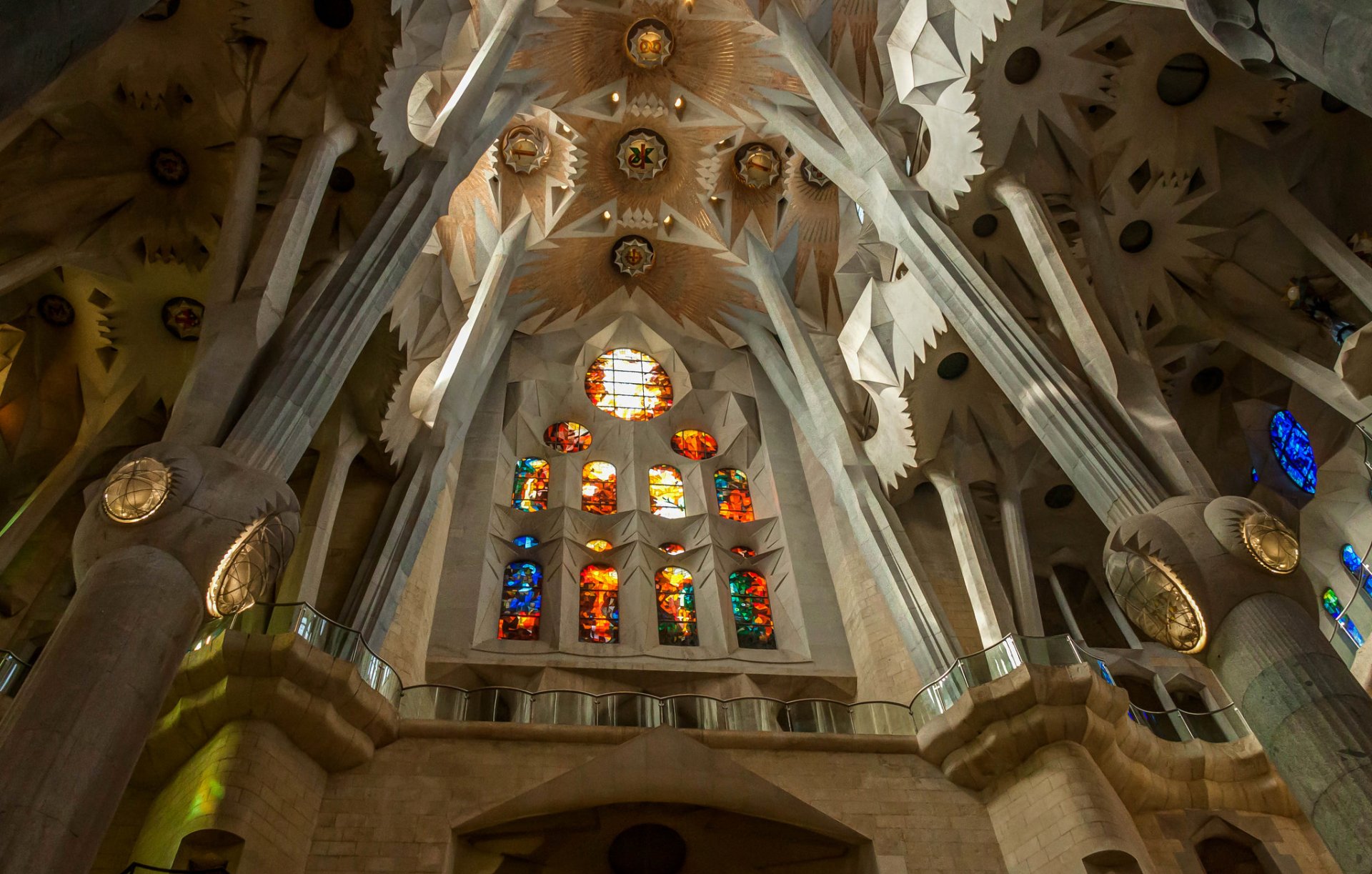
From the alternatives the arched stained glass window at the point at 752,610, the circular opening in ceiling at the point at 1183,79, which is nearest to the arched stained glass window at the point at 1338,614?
the circular opening in ceiling at the point at 1183,79

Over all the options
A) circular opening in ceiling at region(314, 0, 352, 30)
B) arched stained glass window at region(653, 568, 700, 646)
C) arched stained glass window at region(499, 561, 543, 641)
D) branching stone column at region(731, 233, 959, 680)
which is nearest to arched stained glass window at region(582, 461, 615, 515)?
arched stained glass window at region(499, 561, 543, 641)

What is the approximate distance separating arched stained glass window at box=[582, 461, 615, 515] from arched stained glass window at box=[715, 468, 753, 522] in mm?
1943

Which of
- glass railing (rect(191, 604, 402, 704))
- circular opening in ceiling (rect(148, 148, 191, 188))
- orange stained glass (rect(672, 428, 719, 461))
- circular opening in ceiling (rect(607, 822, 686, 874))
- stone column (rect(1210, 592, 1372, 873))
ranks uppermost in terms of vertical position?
orange stained glass (rect(672, 428, 719, 461))

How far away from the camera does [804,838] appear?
1066 cm

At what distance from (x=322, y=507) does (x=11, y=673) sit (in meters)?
3.83

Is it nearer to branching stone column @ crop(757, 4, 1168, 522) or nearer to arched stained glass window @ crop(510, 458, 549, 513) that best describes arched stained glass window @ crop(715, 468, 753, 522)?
arched stained glass window @ crop(510, 458, 549, 513)

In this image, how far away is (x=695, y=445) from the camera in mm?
20453

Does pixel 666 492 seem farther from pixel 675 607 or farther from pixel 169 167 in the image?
pixel 169 167

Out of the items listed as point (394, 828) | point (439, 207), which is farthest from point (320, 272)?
point (394, 828)

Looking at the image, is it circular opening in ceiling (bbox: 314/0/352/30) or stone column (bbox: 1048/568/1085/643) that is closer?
circular opening in ceiling (bbox: 314/0/352/30)

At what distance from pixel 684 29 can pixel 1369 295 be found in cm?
1239

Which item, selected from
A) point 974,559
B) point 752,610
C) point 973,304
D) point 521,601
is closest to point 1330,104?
point 973,304

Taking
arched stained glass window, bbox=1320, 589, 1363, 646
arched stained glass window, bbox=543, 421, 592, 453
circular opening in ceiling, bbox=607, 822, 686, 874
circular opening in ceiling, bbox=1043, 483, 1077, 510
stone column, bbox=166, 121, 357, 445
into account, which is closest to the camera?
stone column, bbox=166, 121, 357, 445

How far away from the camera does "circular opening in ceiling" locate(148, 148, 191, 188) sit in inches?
452
